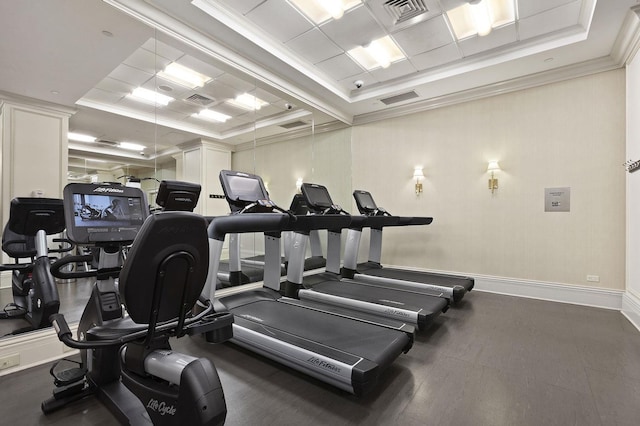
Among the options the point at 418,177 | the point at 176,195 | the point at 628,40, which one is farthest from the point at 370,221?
the point at 628,40

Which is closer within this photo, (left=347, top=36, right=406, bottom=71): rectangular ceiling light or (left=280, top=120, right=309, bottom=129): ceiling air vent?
(left=347, top=36, right=406, bottom=71): rectangular ceiling light

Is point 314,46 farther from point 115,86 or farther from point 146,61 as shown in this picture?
point 115,86

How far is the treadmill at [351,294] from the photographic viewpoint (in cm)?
303

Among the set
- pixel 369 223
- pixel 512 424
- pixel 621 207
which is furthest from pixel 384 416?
pixel 621 207

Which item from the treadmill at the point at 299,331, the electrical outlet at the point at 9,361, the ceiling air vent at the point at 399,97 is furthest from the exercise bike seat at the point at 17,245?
the ceiling air vent at the point at 399,97

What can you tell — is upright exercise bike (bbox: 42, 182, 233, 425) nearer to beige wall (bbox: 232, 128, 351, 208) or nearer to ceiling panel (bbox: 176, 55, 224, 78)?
ceiling panel (bbox: 176, 55, 224, 78)

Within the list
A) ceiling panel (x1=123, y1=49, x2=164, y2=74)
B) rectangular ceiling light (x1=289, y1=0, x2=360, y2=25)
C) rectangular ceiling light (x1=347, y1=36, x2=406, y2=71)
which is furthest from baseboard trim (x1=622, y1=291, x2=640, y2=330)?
ceiling panel (x1=123, y1=49, x2=164, y2=74)

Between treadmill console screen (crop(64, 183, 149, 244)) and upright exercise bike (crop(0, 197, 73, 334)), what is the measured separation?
3.34 feet

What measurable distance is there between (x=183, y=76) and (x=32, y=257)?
2.90m

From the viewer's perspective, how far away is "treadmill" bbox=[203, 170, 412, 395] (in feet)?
6.43

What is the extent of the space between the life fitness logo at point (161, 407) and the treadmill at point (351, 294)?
1.90 meters

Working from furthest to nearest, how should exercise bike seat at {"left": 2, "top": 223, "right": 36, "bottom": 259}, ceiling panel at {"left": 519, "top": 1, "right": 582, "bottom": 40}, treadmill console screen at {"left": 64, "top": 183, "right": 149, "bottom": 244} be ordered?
ceiling panel at {"left": 519, "top": 1, "right": 582, "bottom": 40}, exercise bike seat at {"left": 2, "top": 223, "right": 36, "bottom": 259}, treadmill console screen at {"left": 64, "top": 183, "right": 149, "bottom": 244}

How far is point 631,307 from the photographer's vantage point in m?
3.50

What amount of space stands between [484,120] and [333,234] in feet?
10.7
